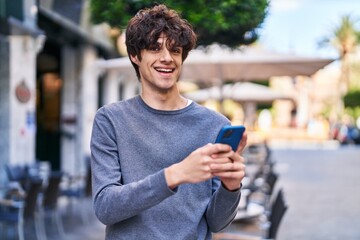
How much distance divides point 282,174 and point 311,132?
25.6m

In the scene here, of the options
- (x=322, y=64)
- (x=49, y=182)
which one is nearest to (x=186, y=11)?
(x=49, y=182)

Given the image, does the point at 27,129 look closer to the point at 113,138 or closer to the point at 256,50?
the point at 256,50

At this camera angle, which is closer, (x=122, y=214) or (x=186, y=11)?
(x=122, y=214)

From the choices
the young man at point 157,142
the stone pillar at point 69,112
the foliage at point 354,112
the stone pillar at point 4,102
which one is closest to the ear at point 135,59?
the young man at point 157,142

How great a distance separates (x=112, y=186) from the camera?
1.88 meters

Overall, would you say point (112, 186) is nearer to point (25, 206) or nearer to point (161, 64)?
point (161, 64)

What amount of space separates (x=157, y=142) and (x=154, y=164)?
7 cm

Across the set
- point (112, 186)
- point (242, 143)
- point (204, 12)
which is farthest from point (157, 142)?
point (204, 12)

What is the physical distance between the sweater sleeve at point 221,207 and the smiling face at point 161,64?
0.38 meters

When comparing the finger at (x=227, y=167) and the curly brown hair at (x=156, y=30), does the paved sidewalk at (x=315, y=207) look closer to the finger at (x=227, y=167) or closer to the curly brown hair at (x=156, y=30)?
the curly brown hair at (x=156, y=30)

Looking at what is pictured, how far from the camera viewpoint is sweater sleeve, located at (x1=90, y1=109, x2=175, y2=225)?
1.75 m

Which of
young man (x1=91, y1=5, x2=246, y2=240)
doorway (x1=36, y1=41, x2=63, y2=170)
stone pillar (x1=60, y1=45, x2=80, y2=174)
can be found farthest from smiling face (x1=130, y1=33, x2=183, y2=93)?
doorway (x1=36, y1=41, x2=63, y2=170)

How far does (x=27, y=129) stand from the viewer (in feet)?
38.9

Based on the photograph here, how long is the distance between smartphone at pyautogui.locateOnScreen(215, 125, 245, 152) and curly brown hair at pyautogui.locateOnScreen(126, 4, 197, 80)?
451mm
